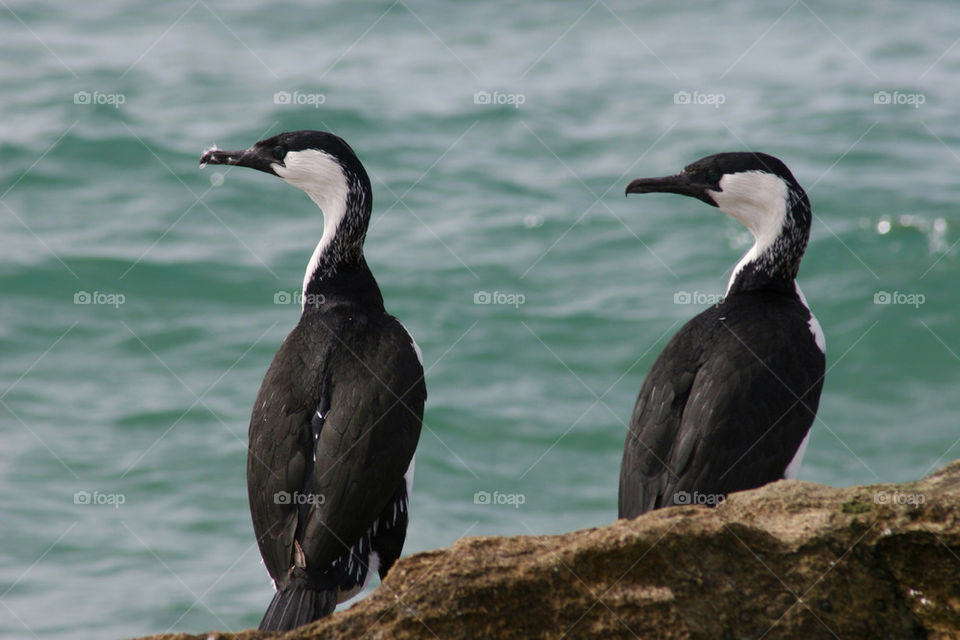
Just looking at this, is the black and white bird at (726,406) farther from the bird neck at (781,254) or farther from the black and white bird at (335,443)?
the black and white bird at (335,443)

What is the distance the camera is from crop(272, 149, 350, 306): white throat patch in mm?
6570

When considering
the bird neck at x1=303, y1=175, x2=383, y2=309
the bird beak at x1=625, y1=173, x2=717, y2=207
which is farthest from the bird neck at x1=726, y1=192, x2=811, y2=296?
the bird neck at x1=303, y1=175, x2=383, y2=309

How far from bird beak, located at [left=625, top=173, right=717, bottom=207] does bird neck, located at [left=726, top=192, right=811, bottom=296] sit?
1.24 ft

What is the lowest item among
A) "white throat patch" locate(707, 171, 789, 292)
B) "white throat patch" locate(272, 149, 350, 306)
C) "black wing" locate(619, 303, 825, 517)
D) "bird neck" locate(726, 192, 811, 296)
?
"black wing" locate(619, 303, 825, 517)

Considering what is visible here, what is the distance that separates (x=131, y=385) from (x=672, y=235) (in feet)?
21.1

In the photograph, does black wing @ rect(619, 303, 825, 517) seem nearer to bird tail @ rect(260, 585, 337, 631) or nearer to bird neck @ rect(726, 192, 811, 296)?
bird neck @ rect(726, 192, 811, 296)

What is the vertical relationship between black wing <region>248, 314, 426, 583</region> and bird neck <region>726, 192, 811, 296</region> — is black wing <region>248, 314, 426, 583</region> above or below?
below

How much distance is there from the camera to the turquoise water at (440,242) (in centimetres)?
1223

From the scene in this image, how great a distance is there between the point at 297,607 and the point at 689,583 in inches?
81.7

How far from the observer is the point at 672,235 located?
15422 mm

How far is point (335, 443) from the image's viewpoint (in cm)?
555

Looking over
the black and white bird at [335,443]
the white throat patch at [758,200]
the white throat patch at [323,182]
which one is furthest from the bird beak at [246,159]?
the white throat patch at [758,200]

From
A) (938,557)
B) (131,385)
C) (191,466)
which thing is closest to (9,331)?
(131,385)

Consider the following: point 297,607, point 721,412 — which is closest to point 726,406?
point 721,412
